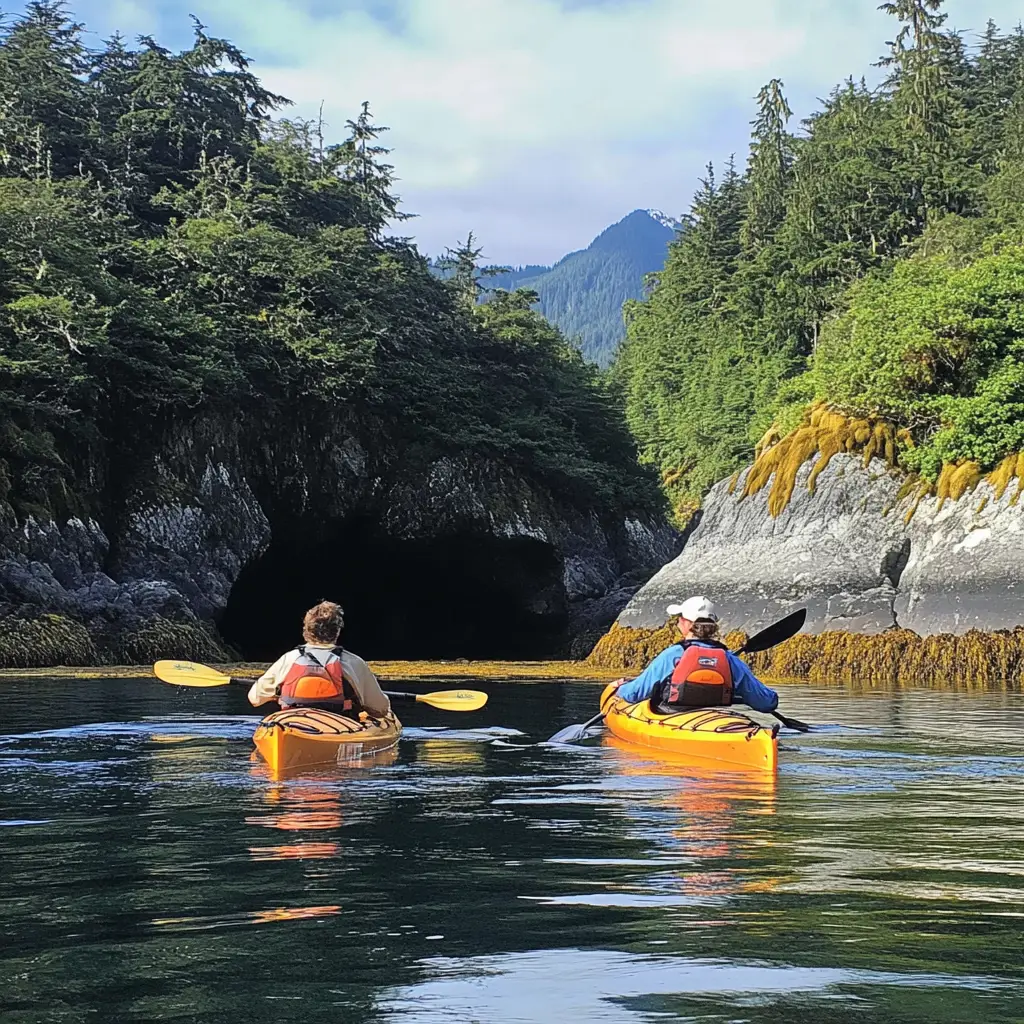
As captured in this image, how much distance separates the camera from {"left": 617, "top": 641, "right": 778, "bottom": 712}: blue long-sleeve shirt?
A: 10906 mm

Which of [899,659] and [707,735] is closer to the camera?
[707,735]

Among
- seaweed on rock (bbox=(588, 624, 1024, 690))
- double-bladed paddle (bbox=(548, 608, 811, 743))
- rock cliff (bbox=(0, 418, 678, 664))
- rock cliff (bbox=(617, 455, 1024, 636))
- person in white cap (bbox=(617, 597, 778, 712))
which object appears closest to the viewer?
person in white cap (bbox=(617, 597, 778, 712))

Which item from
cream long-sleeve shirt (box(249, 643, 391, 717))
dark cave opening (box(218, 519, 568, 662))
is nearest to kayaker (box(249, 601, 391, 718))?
cream long-sleeve shirt (box(249, 643, 391, 717))

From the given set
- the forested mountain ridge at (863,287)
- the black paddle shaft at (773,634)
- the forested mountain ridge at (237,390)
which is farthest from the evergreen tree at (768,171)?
the black paddle shaft at (773,634)

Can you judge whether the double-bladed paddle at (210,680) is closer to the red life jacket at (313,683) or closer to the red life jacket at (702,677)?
the red life jacket at (313,683)

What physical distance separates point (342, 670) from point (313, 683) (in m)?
0.26

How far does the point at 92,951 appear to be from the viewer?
4285 mm

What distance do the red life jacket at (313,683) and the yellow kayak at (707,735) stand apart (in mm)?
2681

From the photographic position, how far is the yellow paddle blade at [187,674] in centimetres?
1362

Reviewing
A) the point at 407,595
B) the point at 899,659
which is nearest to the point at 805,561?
the point at 899,659

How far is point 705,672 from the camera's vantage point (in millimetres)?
10852

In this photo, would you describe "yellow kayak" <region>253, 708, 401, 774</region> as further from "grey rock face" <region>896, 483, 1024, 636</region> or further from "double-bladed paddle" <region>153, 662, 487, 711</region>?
"grey rock face" <region>896, 483, 1024, 636</region>

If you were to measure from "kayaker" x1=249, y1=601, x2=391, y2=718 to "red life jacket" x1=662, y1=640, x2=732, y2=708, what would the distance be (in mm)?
2638

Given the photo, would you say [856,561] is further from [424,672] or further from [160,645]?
[160,645]
